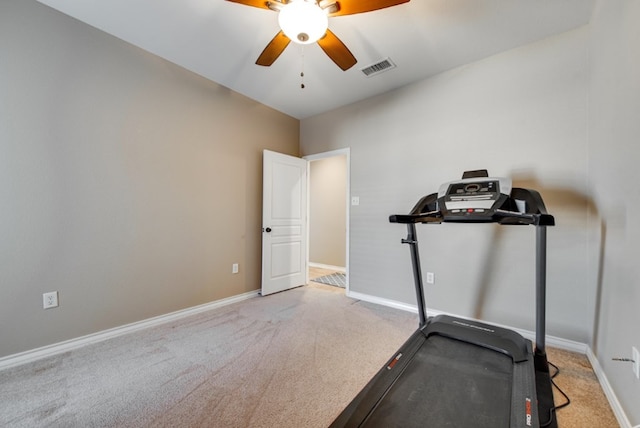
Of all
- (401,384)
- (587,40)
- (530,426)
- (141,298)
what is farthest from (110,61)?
(587,40)

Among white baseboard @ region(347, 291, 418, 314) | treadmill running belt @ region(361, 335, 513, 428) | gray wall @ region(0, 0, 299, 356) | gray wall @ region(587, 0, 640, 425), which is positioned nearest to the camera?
treadmill running belt @ region(361, 335, 513, 428)

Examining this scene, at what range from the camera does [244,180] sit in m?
3.50

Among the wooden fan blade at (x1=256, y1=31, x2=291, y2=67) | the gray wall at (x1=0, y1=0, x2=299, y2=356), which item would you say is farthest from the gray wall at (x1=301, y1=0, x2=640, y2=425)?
the gray wall at (x1=0, y1=0, x2=299, y2=356)

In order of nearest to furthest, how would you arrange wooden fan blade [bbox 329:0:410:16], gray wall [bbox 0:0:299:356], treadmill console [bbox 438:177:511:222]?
wooden fan blade [bbox 329:0:410:16]
treadmill console [bbox 438:177:511:222]
gray wall [bbox 0:0:299:356]

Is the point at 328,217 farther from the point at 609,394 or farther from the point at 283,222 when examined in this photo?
the point at 609,394

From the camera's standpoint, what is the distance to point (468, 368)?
161 centimetres

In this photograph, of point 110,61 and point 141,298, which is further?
point 141,298

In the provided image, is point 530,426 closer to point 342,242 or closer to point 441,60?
point 441,60

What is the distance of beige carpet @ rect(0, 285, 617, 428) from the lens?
1436 millimetres

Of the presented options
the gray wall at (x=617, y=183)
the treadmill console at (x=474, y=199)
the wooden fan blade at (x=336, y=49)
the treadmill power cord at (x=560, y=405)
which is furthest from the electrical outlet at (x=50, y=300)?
the gray wall at (x=617, y=183)

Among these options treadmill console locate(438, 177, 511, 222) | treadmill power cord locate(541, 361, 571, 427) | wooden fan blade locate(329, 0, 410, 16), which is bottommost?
treadmill power cord locate(541, 361, 571, 427)

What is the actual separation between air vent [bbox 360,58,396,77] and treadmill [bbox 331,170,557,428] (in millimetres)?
1484

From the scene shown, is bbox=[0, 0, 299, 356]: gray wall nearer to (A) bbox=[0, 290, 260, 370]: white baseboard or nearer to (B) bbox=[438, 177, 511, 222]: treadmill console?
(A) bbox=[0, 290, 260, 370]: white baseboard

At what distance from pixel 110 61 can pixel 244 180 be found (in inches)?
67.2
